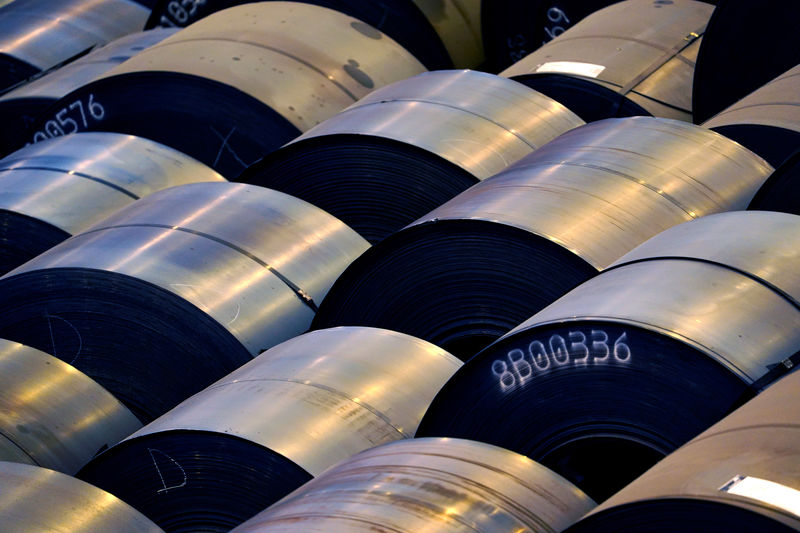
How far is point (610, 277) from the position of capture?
4.73 metres

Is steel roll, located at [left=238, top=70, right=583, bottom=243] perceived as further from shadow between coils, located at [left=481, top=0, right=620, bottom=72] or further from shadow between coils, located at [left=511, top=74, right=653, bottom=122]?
shadow between coils, located at [left=481, top=0, right=620, bottom=72]

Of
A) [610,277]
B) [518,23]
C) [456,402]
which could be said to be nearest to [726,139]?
[610,277]

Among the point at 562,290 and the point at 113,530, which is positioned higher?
the point at 562,290

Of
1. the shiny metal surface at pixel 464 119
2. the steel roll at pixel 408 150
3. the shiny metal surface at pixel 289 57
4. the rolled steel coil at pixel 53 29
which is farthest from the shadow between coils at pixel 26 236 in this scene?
the rolled steel coil at pixel 53 29

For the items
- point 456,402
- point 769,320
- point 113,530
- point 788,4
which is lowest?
point 113,530

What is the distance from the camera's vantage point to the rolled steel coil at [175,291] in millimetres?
5730

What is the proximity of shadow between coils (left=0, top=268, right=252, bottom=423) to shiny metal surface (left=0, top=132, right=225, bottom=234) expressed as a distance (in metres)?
0.85

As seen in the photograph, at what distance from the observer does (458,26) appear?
9828 millimetres

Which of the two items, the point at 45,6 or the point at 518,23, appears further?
the point at 45,6

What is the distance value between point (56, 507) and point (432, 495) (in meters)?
1.18

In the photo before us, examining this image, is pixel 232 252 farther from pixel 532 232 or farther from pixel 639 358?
pixel 639 358

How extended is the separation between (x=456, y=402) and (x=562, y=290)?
35.9 inches

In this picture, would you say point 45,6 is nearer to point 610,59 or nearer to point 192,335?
point 610,59

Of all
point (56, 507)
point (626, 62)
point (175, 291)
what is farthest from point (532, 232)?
point (626, 62)
